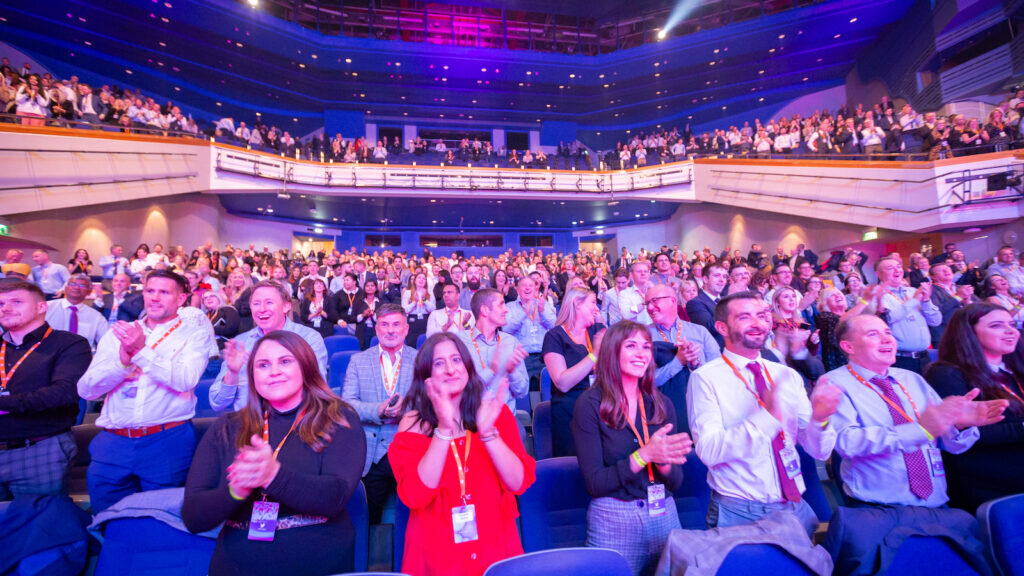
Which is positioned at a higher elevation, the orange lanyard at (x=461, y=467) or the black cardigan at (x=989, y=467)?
the orange lanyard at (x=461, y=467)

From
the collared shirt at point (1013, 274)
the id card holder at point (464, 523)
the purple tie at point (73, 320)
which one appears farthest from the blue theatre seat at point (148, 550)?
the collared shirt at point (1013, 274)

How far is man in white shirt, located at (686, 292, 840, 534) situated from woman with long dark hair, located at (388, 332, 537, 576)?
0.65 m

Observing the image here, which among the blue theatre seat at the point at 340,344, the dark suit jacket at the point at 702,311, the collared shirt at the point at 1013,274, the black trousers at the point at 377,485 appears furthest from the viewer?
the collared shirt at the point at 1013,274

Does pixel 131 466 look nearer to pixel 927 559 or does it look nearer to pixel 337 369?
pixel 337 369

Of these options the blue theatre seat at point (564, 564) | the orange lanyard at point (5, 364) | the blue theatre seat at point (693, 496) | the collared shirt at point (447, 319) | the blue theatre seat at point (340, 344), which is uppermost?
the collared shirt at point (447, 319)

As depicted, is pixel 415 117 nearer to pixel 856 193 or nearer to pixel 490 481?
pixel 856 193

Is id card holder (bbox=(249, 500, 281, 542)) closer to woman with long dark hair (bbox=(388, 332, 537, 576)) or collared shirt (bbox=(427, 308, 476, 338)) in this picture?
woman with long dark hair (bbox=(388, 332, 537, 576))

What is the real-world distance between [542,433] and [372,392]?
0.92 metres

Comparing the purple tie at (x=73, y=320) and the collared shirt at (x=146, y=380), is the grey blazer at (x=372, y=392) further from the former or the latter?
the purple tie at (x=73, y=320)

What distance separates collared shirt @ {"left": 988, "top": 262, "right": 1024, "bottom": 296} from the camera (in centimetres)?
505

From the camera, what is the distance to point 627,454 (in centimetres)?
163

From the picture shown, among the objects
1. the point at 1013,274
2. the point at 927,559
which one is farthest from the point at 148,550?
the point at 1013,274

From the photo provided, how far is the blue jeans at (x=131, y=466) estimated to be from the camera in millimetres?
1898

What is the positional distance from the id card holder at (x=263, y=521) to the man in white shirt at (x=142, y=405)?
973 millimetres
